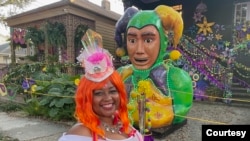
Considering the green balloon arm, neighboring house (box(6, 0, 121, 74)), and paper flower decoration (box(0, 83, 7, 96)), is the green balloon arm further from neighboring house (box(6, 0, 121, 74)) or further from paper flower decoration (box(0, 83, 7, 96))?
neighboring house (box(6, 0, 121, 74))

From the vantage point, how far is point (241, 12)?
11.5m

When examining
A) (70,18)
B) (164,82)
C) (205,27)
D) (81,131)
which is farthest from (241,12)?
(81,131)

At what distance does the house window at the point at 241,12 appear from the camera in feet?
36.4

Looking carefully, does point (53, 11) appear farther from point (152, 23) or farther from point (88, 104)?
point (88, 104)

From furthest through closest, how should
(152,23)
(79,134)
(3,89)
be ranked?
1. (3,89)
2. (152,23)
3. (79,134)

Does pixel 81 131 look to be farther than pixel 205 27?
No

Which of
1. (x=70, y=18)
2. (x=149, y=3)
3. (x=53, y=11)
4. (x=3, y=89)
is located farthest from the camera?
(x=149, y=3)

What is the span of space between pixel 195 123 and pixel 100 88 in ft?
16.3

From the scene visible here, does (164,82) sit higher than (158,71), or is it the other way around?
(158,71)

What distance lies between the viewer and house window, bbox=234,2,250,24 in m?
11.1

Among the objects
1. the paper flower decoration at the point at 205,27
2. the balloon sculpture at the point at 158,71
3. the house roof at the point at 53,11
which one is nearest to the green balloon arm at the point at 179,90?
the balloon sculpture at the point at 158,71

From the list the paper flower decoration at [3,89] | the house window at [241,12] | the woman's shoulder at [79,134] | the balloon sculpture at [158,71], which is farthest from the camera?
the house window at [241,12]

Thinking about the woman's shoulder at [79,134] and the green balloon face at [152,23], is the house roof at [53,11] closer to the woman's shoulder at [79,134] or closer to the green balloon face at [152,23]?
the green balloon face at [152,23]

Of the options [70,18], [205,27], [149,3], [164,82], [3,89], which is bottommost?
[3,89]
